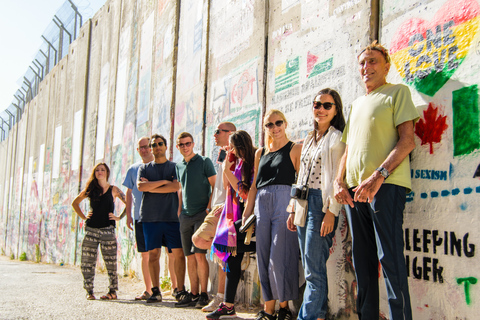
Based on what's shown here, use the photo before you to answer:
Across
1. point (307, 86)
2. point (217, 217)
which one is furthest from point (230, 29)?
point (217, 217)

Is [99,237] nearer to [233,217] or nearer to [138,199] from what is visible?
[138,199]

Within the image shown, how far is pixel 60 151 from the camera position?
1444cm

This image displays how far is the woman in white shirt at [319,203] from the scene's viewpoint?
2.93 meters

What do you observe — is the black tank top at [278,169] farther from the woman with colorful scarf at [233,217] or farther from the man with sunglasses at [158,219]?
the man with sunglasses at [158,219]

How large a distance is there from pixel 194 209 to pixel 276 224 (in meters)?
1.41

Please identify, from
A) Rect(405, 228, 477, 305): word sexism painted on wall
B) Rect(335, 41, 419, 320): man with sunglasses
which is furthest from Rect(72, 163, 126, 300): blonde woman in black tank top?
Rect(405, 228, 477, 305): word sexism painted on wall

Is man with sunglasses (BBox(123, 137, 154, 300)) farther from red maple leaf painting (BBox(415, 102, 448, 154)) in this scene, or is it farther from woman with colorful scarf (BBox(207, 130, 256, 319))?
red maple leaf painting (BBox(415, 102, 448, 154))

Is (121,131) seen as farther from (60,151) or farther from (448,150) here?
(448,150)

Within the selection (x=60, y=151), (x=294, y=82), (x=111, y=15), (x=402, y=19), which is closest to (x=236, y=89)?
(x=294, y=82)

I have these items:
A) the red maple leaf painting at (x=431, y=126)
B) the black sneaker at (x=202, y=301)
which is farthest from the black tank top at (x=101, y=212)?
the red maple leaf painting at (x=431, y=126)

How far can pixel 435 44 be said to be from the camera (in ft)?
8.77

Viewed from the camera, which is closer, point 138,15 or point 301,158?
point 301,158

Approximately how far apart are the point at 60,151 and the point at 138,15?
6.88 metres

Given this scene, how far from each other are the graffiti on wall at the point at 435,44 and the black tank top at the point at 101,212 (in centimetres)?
392
